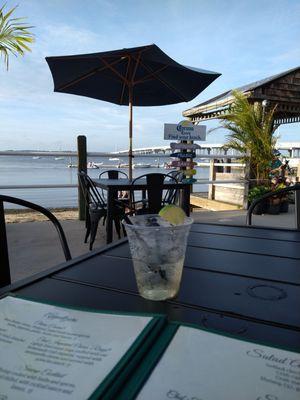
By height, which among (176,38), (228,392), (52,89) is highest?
(176,38)

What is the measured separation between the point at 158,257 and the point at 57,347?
0.88ft

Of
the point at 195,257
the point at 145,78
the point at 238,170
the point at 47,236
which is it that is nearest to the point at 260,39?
the point at 238,170

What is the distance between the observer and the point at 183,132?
5.55 meters

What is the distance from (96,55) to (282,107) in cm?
611

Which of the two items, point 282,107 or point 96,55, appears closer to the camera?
point 96,55

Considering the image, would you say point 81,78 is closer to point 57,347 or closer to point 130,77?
point 130,77

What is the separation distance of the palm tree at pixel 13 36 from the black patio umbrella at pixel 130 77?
499mm

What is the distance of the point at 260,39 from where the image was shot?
8.45 metres

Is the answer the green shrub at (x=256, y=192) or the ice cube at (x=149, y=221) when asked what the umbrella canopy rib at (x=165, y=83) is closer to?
the green shrub at (x=256, y=192)

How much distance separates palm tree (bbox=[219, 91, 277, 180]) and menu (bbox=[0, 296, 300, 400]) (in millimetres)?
6324

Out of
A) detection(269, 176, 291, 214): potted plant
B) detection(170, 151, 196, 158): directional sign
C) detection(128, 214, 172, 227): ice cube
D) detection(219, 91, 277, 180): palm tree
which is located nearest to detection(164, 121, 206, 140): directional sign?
detection(170, 151, 196, 158): directional sign

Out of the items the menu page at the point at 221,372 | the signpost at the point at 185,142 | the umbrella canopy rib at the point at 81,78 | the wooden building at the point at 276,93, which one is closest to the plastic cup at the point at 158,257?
the menu page at the point at 221,372

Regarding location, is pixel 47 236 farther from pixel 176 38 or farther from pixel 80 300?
pixel 176 38

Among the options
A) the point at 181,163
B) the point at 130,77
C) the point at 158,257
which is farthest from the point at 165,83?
the point at 158,257
